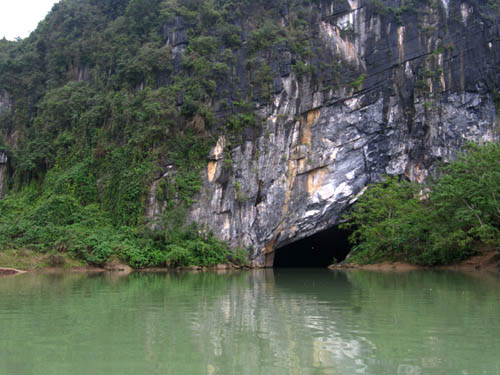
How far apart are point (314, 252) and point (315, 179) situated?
9068 millimetres

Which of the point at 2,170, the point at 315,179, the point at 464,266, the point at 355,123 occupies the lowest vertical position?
the point at 464,266

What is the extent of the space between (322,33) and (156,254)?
17.5 meters

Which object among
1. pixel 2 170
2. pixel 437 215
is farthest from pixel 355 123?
pixel 2 170

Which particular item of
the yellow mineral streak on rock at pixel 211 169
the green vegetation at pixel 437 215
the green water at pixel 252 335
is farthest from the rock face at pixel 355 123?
the green water at pixel 252 335

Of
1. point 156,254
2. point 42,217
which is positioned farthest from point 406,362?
point 42,217

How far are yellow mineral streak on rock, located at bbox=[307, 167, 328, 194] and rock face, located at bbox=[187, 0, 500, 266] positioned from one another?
2.4 inches

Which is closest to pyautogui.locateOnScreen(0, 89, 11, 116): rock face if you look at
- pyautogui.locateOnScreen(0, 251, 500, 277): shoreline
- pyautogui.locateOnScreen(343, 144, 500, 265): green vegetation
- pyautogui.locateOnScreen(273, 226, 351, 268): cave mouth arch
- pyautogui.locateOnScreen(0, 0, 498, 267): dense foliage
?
pyautogui.locateOnScreen(0, 0, 498, 267): dense foliage

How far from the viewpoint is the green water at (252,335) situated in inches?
208

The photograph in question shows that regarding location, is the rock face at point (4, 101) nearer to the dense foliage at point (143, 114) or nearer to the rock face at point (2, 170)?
the dense foliage at point (143, 114)

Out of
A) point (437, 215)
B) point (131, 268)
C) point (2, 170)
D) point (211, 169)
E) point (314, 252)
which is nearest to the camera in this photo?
point (437, 215)

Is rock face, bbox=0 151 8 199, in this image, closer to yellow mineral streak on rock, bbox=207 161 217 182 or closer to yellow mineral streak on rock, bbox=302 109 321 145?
yellow mineral streak on rock, bbox=207 161 217 182

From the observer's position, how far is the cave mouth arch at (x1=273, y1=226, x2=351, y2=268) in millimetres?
35469

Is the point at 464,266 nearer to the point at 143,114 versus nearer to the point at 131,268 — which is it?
the point at 131,268

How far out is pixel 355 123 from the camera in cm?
3116
